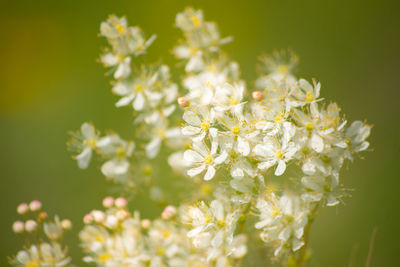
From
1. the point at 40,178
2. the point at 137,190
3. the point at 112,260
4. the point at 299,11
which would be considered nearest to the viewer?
the point at 112,260

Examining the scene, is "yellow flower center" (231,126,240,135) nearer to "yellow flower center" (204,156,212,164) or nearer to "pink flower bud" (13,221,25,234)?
"yellow flower center" (204,156,212,164)

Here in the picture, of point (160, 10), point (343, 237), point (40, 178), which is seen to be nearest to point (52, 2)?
point (160, 10)

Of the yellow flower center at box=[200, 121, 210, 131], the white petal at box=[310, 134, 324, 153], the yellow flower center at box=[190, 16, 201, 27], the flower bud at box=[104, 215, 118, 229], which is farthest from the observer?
the yellow flower center at box=[190, 16, 201, 27]

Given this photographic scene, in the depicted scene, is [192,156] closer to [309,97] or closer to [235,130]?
[235,130]

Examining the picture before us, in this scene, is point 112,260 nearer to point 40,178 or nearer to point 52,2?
point 40,178

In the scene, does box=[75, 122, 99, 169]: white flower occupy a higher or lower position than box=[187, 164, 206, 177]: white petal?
higher

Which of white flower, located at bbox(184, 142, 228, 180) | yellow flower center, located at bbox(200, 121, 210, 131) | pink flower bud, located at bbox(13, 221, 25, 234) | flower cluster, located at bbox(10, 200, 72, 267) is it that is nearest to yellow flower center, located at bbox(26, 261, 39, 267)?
flower cluster, located at bbox(10, 200, 72, 267)
